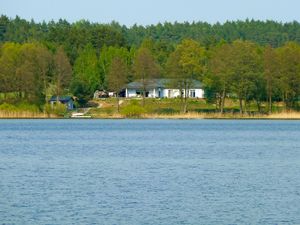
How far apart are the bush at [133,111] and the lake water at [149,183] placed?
43592mm

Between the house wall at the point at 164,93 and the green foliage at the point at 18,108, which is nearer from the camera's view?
the green foliage at the point at 18,108

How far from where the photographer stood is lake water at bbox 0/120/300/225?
26234mm

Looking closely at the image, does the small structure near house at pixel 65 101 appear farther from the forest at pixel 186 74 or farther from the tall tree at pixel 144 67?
the tall tree at pixel 144 67

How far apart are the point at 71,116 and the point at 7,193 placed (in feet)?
251

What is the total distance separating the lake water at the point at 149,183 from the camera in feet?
86.1

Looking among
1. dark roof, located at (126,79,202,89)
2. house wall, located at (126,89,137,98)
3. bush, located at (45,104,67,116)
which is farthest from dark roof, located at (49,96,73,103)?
house wall, located at (126,89,137,98)

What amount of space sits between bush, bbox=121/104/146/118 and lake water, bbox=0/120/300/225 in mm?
43592

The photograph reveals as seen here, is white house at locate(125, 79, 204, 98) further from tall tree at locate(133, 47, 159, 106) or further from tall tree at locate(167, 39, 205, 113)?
tall tree at locate(167, 39, 205, 113)

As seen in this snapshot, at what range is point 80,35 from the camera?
148000 millimetres

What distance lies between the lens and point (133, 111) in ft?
339

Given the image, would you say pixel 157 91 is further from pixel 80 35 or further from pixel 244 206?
pixel 244 206

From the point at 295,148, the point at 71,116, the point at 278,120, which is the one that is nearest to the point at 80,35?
the point at 71,116

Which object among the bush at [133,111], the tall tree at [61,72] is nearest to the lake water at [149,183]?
the bush at [133,111]

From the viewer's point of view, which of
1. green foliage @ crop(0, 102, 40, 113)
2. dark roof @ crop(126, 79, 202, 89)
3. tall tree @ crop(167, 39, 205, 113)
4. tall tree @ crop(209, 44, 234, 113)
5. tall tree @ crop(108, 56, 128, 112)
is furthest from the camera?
dark roof @ crop(126, 79, 202, 89)
